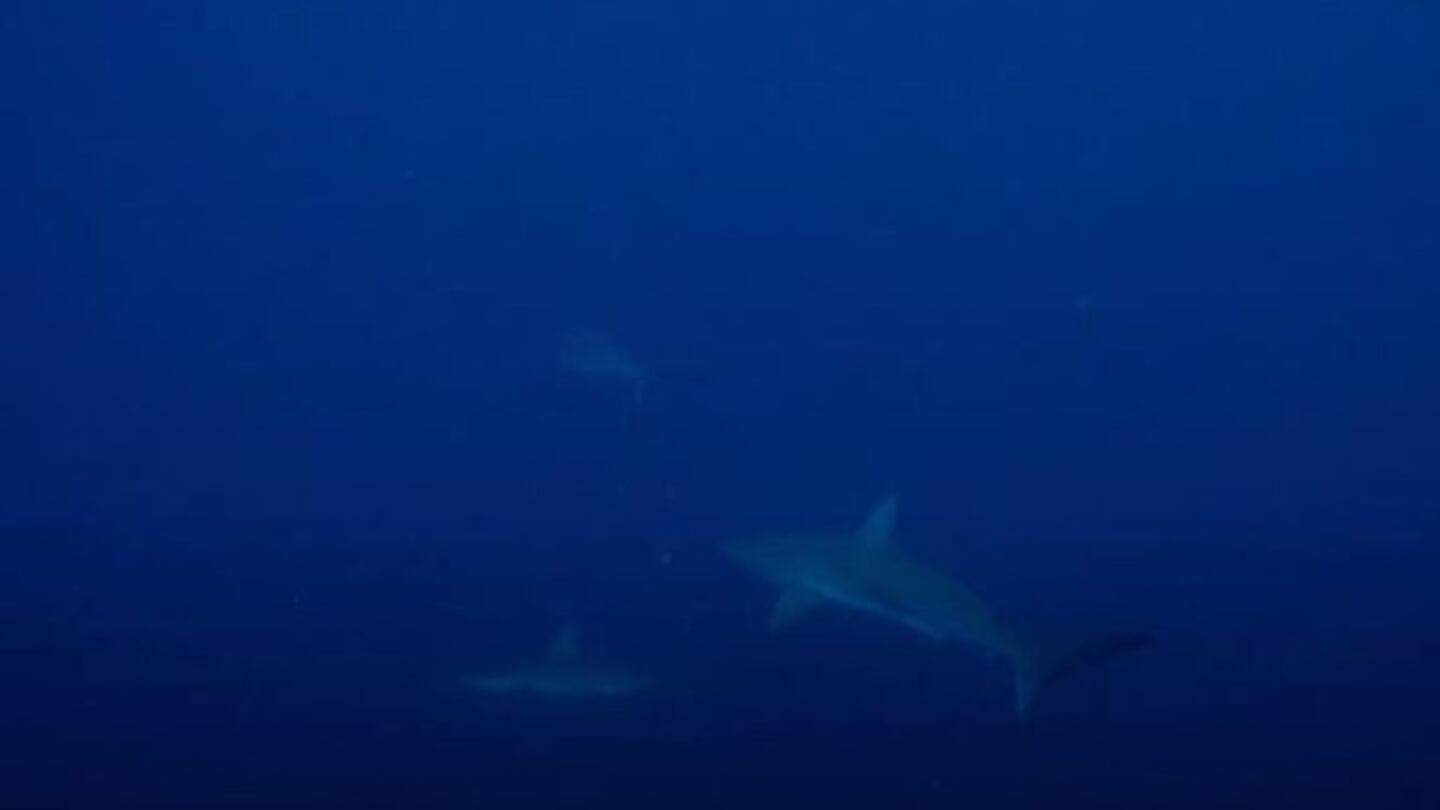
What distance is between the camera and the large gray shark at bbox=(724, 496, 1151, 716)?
8.10 metres

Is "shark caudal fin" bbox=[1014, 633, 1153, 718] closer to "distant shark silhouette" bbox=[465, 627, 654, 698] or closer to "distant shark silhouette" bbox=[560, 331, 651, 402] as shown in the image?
"distant shark silhouette" bbox=[465, 627, 654, 698]

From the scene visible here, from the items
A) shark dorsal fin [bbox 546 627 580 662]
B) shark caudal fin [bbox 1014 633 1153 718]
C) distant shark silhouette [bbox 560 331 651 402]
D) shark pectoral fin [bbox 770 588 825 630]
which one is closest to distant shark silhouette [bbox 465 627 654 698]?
shark dorsal fin [bbox 546 627 580 662]

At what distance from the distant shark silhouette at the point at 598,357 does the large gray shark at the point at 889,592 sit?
10.0 feet

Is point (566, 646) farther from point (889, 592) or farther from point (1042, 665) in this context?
point (1042, 665)

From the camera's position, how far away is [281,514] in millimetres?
18938

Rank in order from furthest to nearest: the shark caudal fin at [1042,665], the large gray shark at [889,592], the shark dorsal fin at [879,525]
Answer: the shark dorsal fin at [879,525] → the large gray shark at [889,592] → the shark caudal fin at [1042,665]

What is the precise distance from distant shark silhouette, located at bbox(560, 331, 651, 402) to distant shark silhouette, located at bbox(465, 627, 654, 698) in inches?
128

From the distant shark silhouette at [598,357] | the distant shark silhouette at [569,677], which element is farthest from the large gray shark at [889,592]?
the distant shark silhouette at [598,357]

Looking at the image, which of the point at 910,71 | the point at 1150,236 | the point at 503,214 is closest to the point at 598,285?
the point at 503,214

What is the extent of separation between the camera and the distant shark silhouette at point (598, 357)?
479 inches

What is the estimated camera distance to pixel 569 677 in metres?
9.25

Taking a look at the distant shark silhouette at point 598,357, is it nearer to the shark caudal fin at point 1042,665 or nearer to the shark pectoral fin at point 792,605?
the shark pectoral fin at point 792,605

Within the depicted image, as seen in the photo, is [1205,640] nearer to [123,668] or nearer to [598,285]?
[123,668]

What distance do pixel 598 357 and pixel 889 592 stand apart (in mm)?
4637
